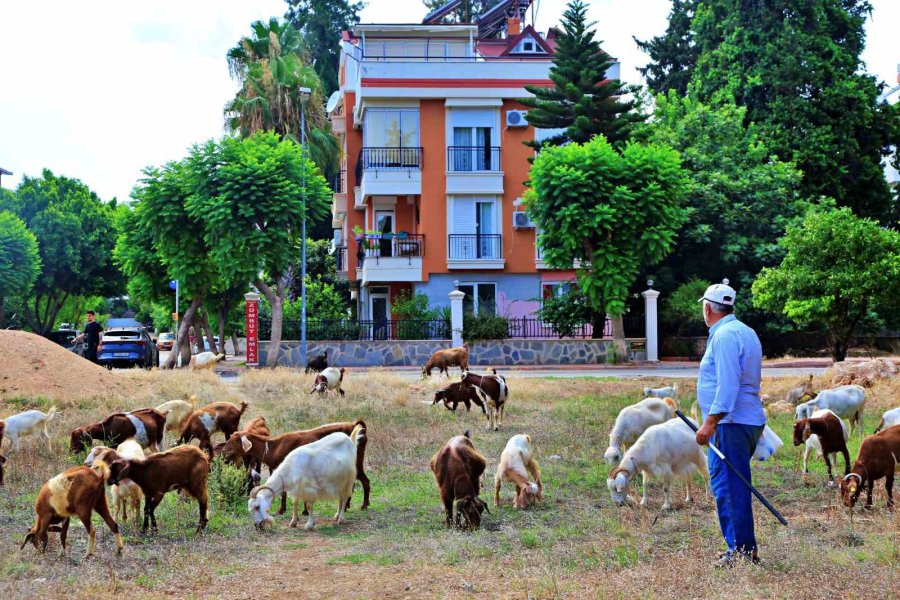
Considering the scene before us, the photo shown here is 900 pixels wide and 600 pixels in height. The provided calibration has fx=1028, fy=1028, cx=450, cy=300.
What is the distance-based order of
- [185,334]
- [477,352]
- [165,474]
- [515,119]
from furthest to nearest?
[515,119] → [185,334] → [477,352] → [165,474]

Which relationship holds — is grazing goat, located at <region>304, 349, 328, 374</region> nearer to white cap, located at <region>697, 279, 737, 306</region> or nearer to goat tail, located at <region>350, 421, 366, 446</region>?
goat tail, located at <region>350, 421, 366, 446</region>

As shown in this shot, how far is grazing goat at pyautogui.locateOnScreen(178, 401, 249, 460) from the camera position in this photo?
11.8 m

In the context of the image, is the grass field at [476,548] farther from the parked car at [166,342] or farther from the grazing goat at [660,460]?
the parked car at [166,342]

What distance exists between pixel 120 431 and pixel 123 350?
23673 millimetres

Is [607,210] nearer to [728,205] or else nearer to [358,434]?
[728,205]

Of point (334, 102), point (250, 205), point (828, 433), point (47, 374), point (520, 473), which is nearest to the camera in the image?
point (520, 473)

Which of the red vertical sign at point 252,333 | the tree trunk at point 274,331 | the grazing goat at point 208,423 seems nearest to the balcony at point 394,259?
the tree trunk at point 274,331

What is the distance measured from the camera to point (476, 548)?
812 centimetres

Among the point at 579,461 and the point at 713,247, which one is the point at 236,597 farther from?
the point at 713,247

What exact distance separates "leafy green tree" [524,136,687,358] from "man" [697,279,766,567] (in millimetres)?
26429

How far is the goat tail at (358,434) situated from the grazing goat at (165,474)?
1.47m

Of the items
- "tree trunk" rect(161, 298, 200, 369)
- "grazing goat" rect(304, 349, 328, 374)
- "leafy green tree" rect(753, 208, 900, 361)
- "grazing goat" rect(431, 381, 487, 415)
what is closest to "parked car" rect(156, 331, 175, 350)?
"tree trunk" rect(161, 298, 200, 369)

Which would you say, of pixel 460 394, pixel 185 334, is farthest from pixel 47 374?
pixel 185 334

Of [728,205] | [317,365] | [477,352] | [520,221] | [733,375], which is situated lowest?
[317,365]
